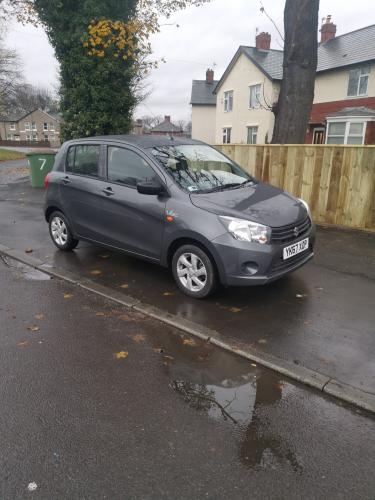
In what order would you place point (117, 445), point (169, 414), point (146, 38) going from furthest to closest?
point (146, 38)
point (169, 414)
point (117, 445)

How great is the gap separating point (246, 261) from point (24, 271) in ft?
10.9

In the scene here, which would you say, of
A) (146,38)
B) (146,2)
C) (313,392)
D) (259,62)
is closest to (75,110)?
(146,38)

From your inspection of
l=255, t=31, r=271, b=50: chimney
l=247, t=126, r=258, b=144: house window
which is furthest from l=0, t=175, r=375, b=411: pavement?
l=255, t=31, r=271, b=50: chimney

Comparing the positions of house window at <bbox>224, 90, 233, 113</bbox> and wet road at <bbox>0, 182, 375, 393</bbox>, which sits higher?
house window at <bbox>224, 90, 233, 113</bbox>

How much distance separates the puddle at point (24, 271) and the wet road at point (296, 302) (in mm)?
340

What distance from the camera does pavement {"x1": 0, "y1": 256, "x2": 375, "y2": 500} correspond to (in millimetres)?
2232

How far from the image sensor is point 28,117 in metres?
98.1

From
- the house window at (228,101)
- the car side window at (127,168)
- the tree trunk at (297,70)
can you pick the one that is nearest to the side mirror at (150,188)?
the car side window at (127,168)

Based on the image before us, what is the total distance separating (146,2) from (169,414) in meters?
13.9

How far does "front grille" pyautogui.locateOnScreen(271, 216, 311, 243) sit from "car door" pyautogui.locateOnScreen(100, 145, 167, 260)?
4.41 feet

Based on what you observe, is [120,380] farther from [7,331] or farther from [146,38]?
[146,38]

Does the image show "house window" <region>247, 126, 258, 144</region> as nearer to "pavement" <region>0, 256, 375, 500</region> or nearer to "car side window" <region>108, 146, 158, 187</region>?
"car side window" <region>108, 146, 158, 187</region>

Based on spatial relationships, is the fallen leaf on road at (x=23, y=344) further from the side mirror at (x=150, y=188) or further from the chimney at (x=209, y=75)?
the chimney at (x=209, y=75)

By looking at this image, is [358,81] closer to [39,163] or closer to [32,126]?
[39,163]
